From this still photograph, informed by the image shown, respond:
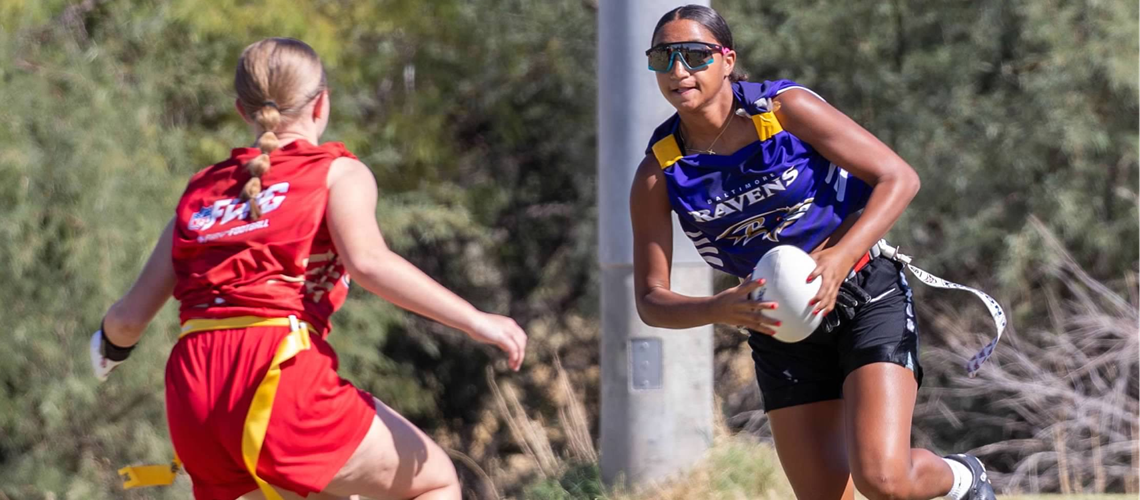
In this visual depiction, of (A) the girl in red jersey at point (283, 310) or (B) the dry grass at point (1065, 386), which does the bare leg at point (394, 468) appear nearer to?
(A) the girl in red jersey at point (283, 310)

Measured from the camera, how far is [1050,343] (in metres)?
10.3

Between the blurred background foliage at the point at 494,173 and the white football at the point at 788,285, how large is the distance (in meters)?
3.69

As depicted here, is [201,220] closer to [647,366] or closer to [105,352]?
[105,352]

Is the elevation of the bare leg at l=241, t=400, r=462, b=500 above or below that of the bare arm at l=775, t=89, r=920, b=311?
below

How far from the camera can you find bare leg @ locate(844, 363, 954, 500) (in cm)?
370

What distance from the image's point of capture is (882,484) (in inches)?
145

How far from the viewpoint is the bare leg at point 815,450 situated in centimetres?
409

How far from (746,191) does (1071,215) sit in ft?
23.8

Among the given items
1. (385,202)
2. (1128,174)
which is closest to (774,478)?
(1128,174)

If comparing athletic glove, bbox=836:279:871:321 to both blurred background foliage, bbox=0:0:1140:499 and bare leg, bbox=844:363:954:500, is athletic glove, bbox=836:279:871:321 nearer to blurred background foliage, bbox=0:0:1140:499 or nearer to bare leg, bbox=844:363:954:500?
bare leg, bbox=844:363:954:500

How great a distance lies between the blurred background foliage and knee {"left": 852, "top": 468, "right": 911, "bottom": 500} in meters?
3.47

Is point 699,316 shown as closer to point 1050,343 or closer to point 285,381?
point 285,381

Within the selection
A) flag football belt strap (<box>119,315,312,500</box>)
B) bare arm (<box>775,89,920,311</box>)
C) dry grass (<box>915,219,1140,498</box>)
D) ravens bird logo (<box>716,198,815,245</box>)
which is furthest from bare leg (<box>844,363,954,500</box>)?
dry grass (<box>915,219,1140,498</box>)

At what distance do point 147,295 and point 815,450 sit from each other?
212cm
